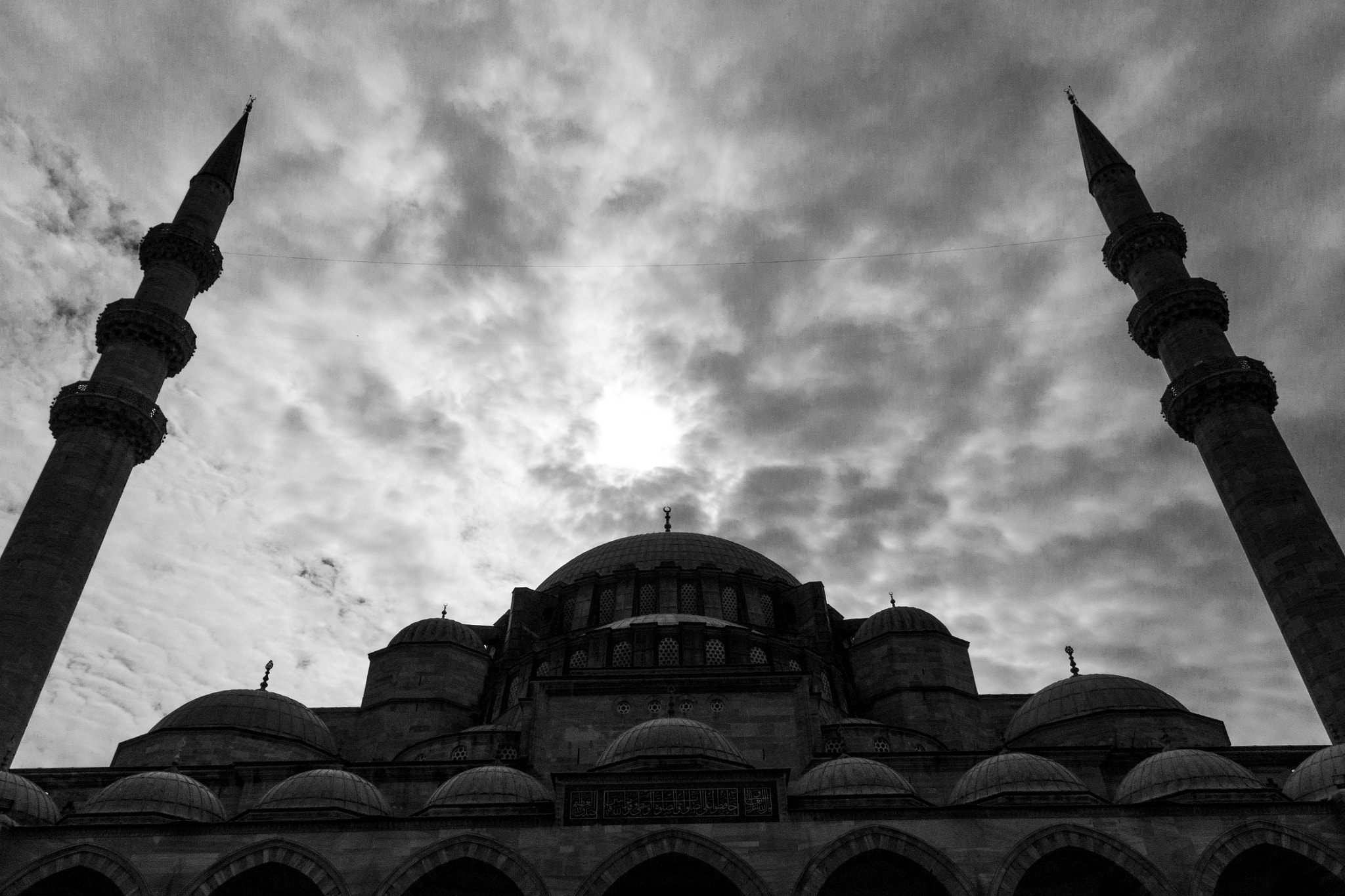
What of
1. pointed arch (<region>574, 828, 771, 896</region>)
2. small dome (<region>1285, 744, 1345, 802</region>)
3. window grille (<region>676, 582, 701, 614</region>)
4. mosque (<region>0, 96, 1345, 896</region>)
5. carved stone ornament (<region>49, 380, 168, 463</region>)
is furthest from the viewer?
window grille (<region>676, 582, 701, 614</region>)

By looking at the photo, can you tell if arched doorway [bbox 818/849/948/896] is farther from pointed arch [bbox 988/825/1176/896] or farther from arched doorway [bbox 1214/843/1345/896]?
arched doorway [bbox 1214/843/1345/896]

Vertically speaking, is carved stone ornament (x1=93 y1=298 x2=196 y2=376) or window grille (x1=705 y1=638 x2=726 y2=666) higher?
carved stone ornament (x1=93 y1=298 x2=196 y2=376)

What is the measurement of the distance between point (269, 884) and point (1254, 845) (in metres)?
15.8

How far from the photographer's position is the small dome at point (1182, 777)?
16016mm

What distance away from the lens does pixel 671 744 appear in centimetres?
1658

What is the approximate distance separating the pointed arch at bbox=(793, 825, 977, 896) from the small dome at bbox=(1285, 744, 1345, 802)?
6.33 metres

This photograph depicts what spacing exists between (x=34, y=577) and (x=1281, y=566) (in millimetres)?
26791

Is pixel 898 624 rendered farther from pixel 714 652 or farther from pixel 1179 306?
pixel 1179 306

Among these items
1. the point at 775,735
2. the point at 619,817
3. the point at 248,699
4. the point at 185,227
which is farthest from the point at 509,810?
the point at 185,227

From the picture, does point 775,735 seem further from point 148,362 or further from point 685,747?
point 148,362

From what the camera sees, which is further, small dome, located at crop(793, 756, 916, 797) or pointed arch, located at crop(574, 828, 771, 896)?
small dome, located at crop(793, 756, 916, 797)

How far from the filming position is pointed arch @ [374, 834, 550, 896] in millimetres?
14375

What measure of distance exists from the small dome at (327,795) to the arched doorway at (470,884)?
1634 millimetres

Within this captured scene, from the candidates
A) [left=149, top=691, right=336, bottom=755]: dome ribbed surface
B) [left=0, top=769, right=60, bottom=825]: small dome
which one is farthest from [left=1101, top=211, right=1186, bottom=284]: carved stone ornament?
[left=0, top=769, right=60, bottom=825]: small dome
